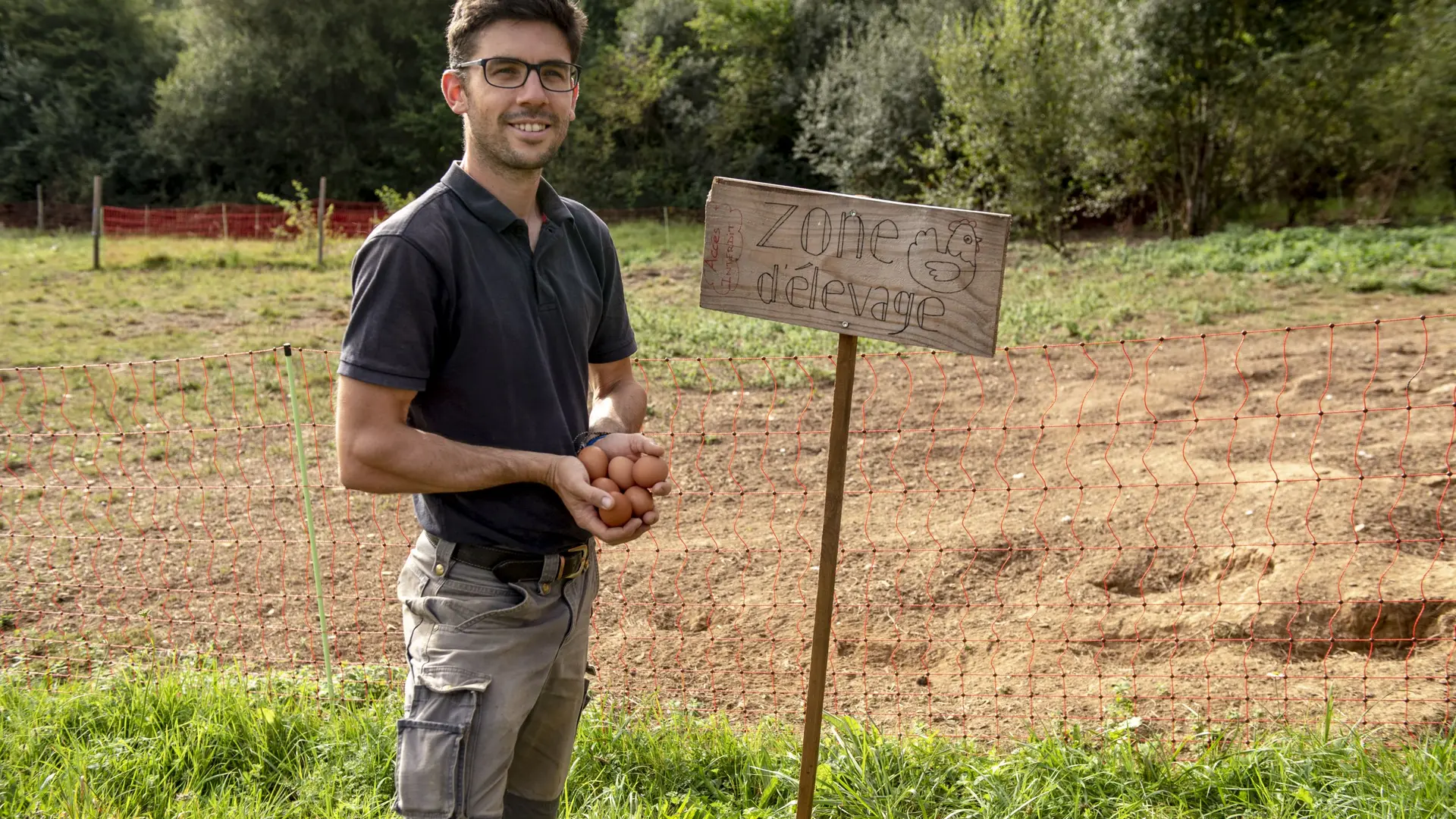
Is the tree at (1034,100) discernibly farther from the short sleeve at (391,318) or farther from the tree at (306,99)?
the tree at (306,99)

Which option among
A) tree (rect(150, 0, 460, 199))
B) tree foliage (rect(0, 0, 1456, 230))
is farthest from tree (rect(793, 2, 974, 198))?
Answer: tree (rect(150, 0, 460, 199))

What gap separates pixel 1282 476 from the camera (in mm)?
5734

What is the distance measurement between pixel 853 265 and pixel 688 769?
1.71 meters

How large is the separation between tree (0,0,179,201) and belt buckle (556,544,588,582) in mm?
32582

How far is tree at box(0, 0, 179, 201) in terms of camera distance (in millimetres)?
29281

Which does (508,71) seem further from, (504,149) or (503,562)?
(503,562)

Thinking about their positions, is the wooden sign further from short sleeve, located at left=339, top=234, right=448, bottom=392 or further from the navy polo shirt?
short sleeve, located at left=339, top=234, right=448, bottom=392

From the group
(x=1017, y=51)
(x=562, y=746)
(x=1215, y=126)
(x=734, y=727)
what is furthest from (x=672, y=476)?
(x=1215, y=126)

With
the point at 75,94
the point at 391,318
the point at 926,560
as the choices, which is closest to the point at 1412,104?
the point at 926,560

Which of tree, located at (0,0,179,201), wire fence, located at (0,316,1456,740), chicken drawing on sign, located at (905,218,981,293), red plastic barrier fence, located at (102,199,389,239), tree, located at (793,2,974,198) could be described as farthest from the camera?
tree, located at (0,0,179,201)

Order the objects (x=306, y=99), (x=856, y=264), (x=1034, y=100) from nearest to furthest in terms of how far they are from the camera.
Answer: (x=856, y=264) → (x=1034, y=100) → (x=306, y=99)

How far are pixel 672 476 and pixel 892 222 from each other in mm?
4357

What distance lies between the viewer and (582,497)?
6.35 ft

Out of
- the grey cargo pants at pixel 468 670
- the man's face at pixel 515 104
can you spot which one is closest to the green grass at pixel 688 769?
the grey cargo pants at pixel 468 670
